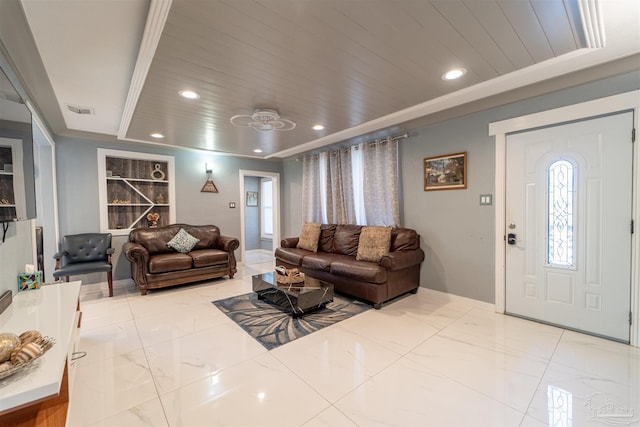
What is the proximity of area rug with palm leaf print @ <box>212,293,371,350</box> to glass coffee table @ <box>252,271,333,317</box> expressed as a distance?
0.26ft

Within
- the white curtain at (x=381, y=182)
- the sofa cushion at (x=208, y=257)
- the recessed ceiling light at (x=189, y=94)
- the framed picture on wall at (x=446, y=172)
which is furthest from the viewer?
the sofa cushion at (x=208, y=257)

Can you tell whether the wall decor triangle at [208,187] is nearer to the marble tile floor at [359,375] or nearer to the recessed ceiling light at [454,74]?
the marble tile floor at [359,375]

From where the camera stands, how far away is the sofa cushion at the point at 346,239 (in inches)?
172

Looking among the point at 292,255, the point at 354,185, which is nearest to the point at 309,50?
the point at 354,185

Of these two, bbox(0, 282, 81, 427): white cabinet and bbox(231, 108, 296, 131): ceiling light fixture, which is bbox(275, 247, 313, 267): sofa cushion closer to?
bbox(231, 108, 296, 131): ceiling light fixture

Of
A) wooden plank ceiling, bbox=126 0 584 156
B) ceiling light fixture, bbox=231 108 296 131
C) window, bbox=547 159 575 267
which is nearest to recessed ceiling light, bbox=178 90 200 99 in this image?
wooden plank ceiling, bbox=126 0 584 156

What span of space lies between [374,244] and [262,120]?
2.21 m

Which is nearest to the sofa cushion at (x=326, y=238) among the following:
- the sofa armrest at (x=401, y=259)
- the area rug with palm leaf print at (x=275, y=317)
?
the area rug with palm leaf print at (x=275, y=317)

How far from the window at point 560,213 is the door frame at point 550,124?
40 cm

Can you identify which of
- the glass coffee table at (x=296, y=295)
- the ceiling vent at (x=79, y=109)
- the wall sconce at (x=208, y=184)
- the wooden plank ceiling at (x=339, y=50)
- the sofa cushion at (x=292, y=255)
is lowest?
the glass coffee table at (x=296, y=295)

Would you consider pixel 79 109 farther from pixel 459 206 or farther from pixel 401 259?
pixel 459 206

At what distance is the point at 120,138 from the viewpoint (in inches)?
169

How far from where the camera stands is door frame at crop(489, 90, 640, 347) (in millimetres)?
2346

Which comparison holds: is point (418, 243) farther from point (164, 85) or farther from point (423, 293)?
point (164, 85)
